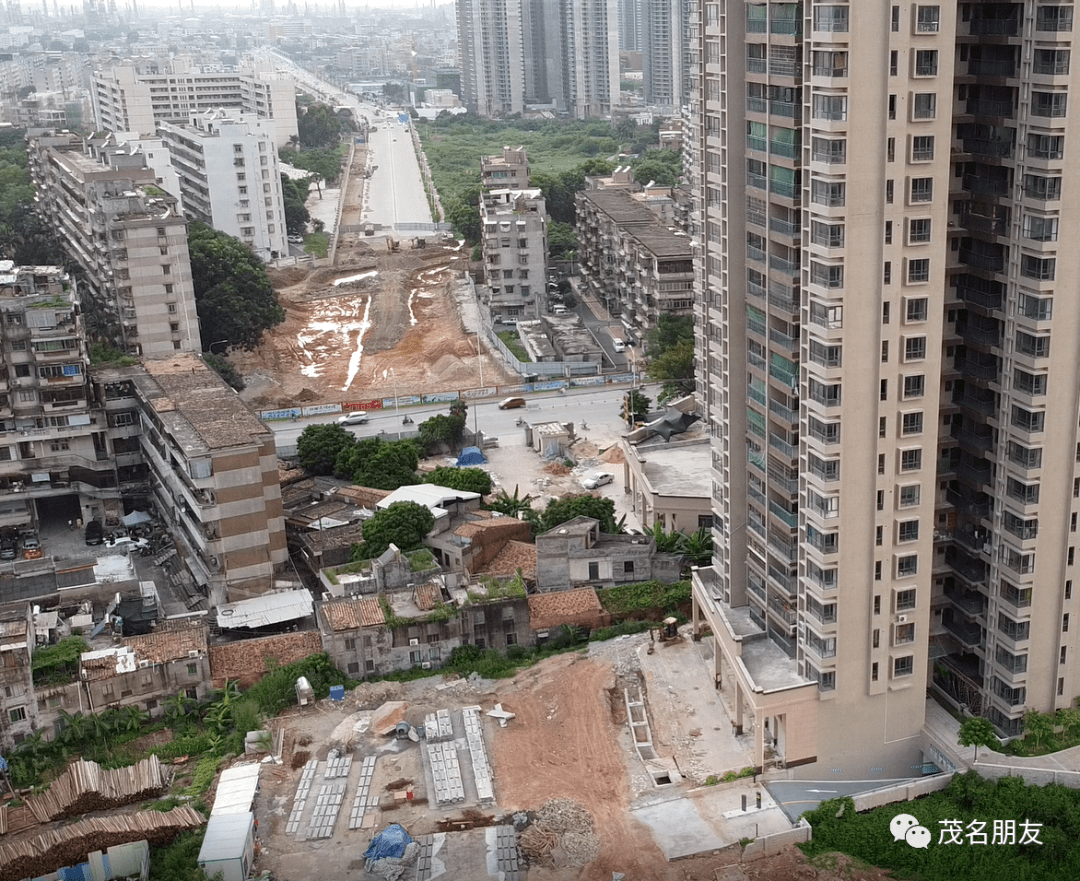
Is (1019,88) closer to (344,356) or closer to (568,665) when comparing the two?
(568,665)

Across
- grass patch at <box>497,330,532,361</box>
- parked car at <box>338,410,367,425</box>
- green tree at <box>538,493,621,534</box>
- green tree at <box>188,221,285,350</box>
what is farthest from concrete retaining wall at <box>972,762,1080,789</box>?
green tree at <box>188,221,285,350</box>

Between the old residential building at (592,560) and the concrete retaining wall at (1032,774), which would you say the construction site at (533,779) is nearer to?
the old residential building at (592,560)

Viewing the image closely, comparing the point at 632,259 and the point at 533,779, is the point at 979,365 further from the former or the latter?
the point at 632,259

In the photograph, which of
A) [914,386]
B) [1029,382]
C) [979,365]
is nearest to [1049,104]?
[1029,382]

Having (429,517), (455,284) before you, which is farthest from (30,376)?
(455,284)

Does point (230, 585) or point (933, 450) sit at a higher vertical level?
point (933, 450)

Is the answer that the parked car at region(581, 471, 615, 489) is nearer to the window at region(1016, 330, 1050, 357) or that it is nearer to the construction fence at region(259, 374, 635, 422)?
the construction fence at region(259, 374, 635, 422)

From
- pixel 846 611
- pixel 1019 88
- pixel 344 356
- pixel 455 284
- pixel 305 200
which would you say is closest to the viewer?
pixel 1019 88
